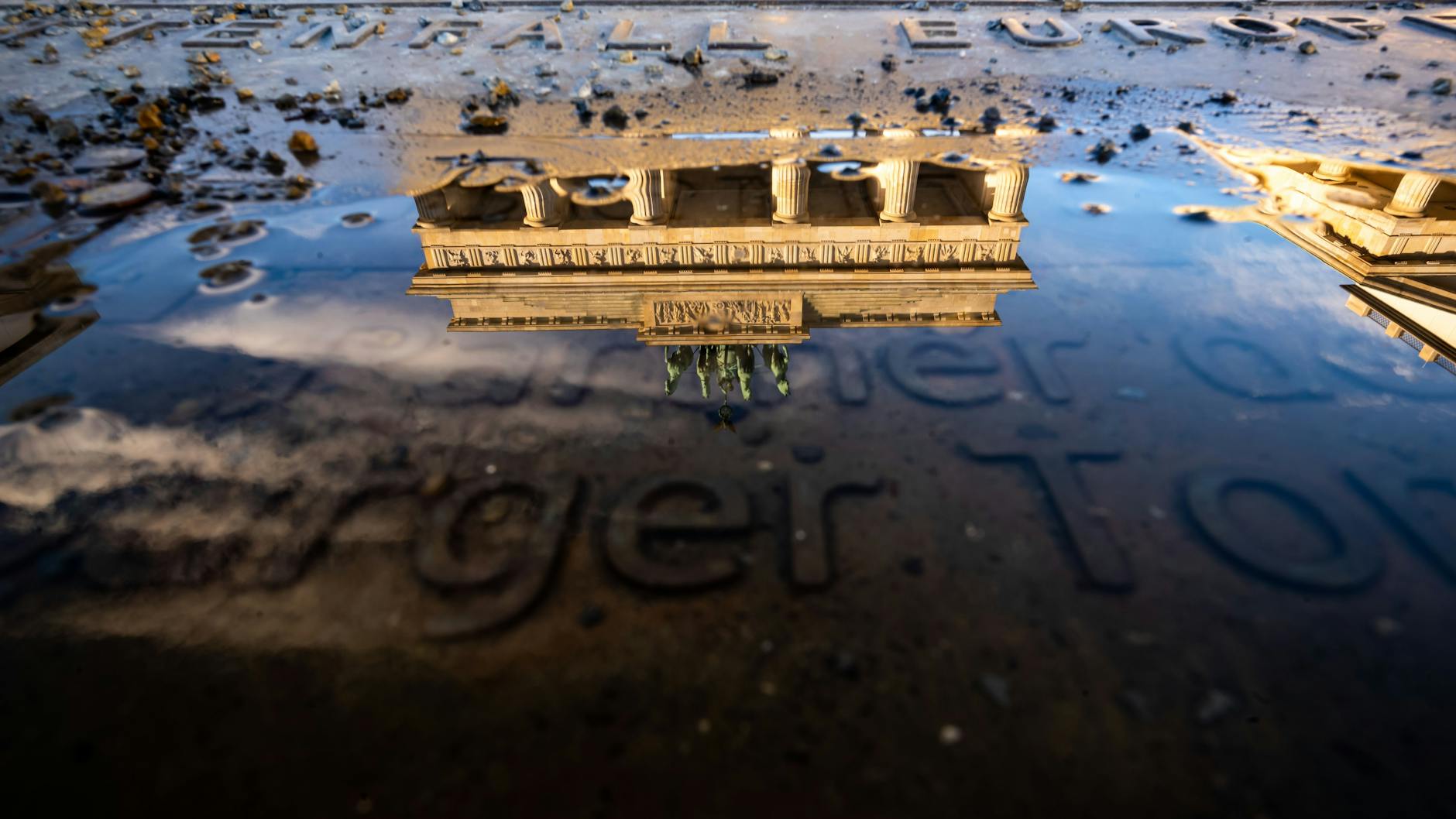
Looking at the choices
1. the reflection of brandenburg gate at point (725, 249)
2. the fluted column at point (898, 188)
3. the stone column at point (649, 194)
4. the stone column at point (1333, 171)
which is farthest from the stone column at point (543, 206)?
the stone column at point (1333, 171)

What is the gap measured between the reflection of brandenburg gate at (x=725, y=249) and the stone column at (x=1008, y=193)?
0.02 meters

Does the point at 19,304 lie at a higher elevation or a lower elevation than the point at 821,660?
higher

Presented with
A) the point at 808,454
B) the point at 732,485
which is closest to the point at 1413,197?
the point at 808,454

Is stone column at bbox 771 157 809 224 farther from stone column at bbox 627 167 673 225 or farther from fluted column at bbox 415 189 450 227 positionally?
fluted column at bbox 415 189 450 227

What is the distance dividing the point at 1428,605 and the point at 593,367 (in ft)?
16.5

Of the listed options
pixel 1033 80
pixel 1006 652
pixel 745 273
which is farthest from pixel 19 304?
pixel 1033 80

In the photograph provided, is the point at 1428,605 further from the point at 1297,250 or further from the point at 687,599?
the point at 1297,250

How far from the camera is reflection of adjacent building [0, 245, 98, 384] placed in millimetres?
5184

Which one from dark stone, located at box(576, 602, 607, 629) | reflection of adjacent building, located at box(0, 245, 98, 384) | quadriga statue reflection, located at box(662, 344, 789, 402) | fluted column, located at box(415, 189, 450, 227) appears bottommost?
dark stone, located at box(576, 602, 607, 629)

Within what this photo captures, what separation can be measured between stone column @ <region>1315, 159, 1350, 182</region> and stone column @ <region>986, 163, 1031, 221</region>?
332 centimetres

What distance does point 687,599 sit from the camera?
3438 millimetres

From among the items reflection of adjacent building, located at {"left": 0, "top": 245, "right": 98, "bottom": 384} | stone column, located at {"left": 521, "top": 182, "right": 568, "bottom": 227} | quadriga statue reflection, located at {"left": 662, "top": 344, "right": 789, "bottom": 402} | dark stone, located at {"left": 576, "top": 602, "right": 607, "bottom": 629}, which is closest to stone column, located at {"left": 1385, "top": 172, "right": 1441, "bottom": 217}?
quadriga statue reflection, located at {"left": 662, "top": 344, "right": 789, "bottom": 402}

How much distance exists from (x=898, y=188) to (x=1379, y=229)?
4525 millimetres

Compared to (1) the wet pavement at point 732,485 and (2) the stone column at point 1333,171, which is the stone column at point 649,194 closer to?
(1) the wet pavement at point 732,485
